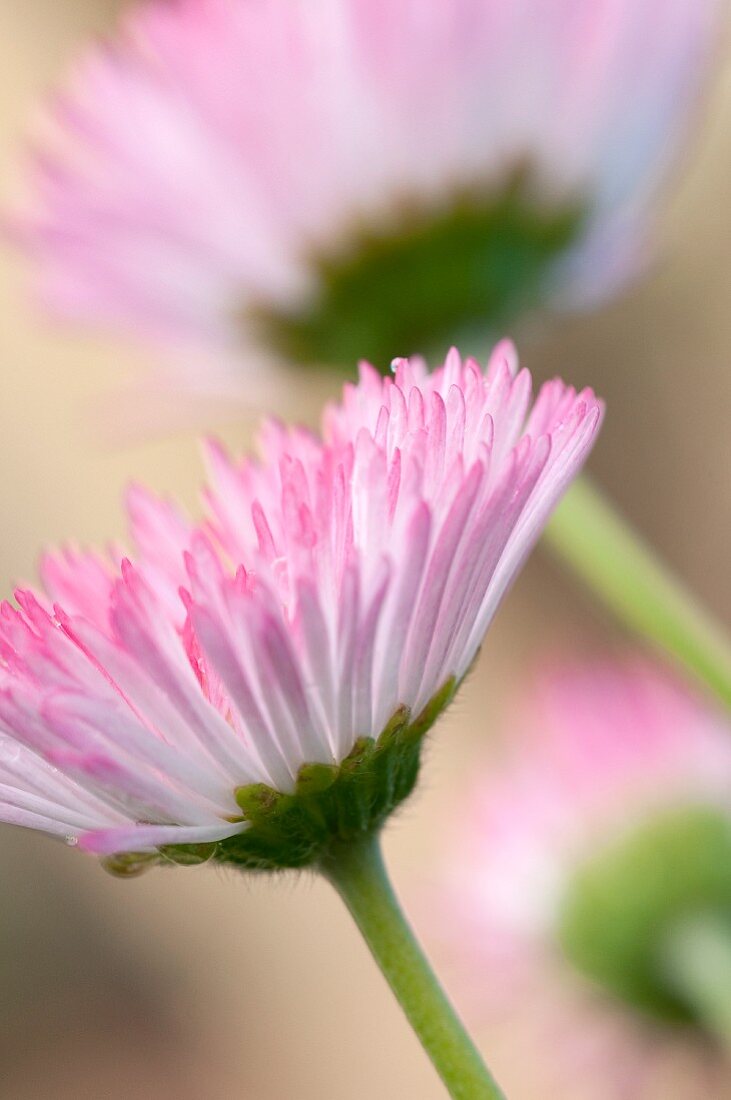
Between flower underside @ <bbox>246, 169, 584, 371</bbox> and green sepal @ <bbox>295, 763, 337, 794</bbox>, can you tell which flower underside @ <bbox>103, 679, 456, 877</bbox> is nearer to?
green sepal @ <bbox>295, 763, 337, 794</bbox>

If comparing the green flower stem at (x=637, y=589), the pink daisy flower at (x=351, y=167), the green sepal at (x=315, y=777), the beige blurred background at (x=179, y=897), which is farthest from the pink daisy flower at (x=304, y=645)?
the beige blurred background at (x=179, y=897)

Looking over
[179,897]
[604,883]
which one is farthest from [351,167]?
[179,897]

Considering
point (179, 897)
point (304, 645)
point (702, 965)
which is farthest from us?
point (179, 897)

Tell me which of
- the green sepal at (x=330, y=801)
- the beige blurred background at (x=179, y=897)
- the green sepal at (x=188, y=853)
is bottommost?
the green sepal at (x=330, y=801)

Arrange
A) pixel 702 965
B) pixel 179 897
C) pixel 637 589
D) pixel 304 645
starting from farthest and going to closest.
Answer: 1. pixel 179 897
2. pixel 702 965
3. pixel 637 589
4. pixel 304 645

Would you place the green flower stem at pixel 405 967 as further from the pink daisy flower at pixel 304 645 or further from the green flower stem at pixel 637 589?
the green flower stem at pixel 637 589

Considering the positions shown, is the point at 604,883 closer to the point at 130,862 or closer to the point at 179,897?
the point at 130,862
